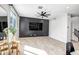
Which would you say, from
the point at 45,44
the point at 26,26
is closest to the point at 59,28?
the point at 45,44

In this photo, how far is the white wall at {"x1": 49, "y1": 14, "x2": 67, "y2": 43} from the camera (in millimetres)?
2283

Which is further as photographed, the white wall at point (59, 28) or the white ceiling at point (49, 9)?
the white wall at point (59, 28)

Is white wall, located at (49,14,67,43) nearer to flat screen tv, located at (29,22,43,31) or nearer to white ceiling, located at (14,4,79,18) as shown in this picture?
white ceiling, located at (14,4,79,18)

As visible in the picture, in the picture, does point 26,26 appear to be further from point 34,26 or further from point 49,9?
point 49,9

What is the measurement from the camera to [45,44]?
7.95 ft

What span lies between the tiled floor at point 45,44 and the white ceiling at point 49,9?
0.53m

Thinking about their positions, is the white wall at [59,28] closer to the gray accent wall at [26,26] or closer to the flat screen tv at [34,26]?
the gray accent wall at [26,26]

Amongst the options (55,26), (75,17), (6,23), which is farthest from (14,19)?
(75,17)

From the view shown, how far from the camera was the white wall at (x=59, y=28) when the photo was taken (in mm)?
2283

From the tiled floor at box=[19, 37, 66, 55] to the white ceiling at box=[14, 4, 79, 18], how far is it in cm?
53

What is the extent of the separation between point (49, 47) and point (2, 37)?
3.57 ft

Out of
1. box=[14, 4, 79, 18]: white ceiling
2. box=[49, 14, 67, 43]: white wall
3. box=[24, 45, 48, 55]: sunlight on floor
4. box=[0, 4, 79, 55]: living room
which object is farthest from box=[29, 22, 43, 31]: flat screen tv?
box=[24, 45, 48, 55]: sunlight on floor

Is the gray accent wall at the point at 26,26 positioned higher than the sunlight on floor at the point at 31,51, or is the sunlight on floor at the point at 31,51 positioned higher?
the gray accent wall at the point at 26,26

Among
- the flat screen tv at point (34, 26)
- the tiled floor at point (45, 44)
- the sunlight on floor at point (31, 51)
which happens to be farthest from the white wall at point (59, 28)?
the sunlight on floor at point (31, 51)
